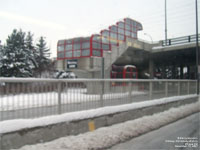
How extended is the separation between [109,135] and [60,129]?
57.2 inches

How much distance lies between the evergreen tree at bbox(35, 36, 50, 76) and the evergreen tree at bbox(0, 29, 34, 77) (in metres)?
7.64

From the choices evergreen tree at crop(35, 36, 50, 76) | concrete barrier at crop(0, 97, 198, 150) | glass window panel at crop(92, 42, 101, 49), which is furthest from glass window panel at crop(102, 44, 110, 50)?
concrete barrier at crop(0, 97, 198, 150)

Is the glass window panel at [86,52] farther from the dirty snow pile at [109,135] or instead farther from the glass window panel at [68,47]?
the dirty snow pile at [109,135]

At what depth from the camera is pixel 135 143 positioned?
16.7 ft

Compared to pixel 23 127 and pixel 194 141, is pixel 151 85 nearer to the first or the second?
pixel 194 141

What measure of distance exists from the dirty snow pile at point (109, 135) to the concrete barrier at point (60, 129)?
124mm

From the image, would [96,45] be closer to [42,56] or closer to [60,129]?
[42,56]

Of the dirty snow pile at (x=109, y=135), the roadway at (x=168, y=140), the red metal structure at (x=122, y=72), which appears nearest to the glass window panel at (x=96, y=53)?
the red metal structure at (x=122, y=72)

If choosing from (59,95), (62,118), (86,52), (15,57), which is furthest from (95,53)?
(62,118)

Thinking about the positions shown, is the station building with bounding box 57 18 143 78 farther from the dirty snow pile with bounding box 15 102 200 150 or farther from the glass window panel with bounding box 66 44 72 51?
the dirty snow pile with bounding box 15 102 200 150

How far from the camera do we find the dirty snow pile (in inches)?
169

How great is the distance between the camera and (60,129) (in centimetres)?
457

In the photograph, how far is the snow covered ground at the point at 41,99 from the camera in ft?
12.7

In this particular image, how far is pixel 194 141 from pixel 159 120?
2.09 meters
